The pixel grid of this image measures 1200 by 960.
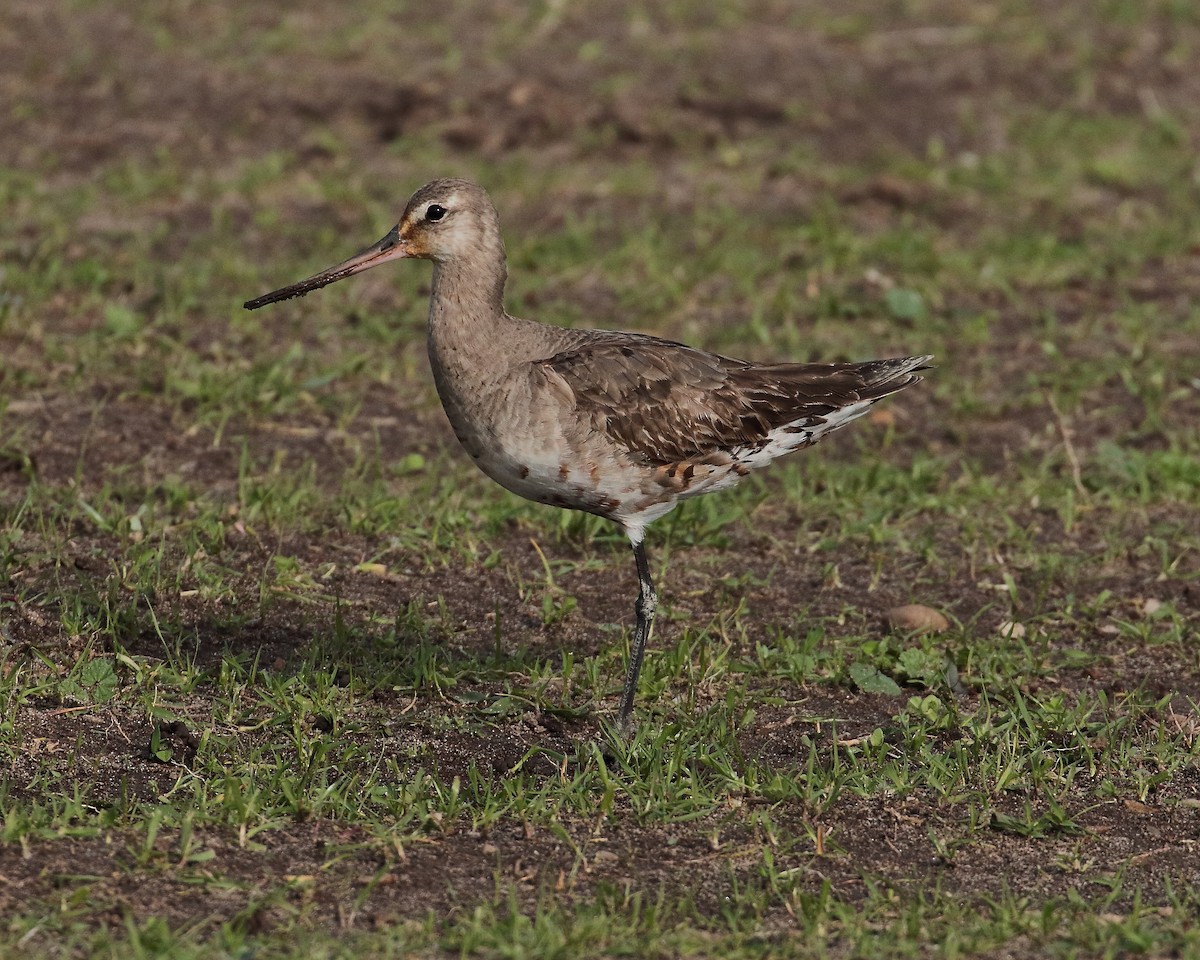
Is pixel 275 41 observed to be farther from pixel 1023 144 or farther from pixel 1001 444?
pixel 1001 444

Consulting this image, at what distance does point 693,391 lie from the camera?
21.2 feet

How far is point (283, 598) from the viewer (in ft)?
23.0

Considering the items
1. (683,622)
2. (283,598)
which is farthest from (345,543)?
(683,622)

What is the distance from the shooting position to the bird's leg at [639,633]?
20.2 feet

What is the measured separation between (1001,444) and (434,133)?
16.0 ft

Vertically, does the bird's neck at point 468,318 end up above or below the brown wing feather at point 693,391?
above

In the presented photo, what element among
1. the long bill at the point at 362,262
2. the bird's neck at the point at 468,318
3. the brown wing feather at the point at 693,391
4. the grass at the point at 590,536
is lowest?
the grass at the point at 590,536

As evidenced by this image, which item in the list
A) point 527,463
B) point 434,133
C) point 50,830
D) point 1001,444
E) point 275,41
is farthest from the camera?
point 275,41

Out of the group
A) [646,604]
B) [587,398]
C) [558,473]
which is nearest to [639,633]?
[646,604]

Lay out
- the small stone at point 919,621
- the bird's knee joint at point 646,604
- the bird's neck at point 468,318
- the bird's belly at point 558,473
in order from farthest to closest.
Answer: the small stone at point 919,621
the bird's knee joint at point 646,604
the bird's neck at point 468,318
the bird's belly at point 558,473

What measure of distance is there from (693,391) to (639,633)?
0.91 m

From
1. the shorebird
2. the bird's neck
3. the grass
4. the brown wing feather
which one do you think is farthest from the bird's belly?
the grass

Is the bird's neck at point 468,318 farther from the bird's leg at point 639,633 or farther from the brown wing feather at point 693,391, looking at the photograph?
the bird's leg at point 639,633

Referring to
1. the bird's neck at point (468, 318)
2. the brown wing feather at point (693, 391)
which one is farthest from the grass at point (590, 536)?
the bird's neck at point (468, 318)
